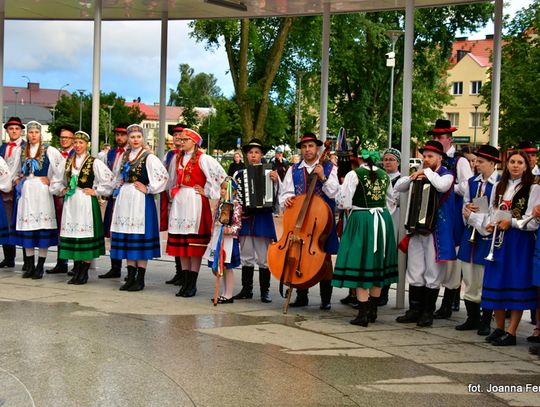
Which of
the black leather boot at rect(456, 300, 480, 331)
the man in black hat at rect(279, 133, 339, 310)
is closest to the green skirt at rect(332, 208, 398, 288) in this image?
the man in black hat at rect(279, 133, 339, 310)

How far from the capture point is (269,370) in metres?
6.32

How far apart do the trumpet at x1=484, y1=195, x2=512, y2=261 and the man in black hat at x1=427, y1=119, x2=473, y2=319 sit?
886 millimetres

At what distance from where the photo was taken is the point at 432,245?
27.5ft

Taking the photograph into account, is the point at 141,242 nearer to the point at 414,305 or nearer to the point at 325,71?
the point at 414,305

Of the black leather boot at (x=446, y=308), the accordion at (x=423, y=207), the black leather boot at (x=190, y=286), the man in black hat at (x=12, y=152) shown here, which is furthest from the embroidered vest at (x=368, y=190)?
the man in black hat at (x=12, y=152)

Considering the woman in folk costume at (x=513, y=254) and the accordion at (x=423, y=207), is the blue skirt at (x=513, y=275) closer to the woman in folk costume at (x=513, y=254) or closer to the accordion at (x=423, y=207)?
the woman in folk costume at (x=513, y=254)

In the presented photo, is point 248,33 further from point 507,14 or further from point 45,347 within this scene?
point 45,347

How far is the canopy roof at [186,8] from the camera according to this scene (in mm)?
11969

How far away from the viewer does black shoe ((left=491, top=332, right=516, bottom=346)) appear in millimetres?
7578

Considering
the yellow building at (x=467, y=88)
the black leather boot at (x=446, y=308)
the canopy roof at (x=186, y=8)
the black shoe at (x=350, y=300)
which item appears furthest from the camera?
the yellow building at (x=467, y=88)

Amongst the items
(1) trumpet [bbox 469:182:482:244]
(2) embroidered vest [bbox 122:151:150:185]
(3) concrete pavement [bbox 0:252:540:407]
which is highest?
(2) embroidered vest [bbox 122:151:150:185]

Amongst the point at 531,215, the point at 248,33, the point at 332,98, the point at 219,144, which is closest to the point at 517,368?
the point at 531,215

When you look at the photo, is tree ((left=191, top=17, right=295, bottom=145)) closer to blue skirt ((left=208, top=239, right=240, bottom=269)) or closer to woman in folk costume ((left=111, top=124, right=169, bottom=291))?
woman in folk costume ((left=111, top=124, right=169, bottom=291))

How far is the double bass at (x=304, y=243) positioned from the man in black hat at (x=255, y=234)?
0.80 meters
